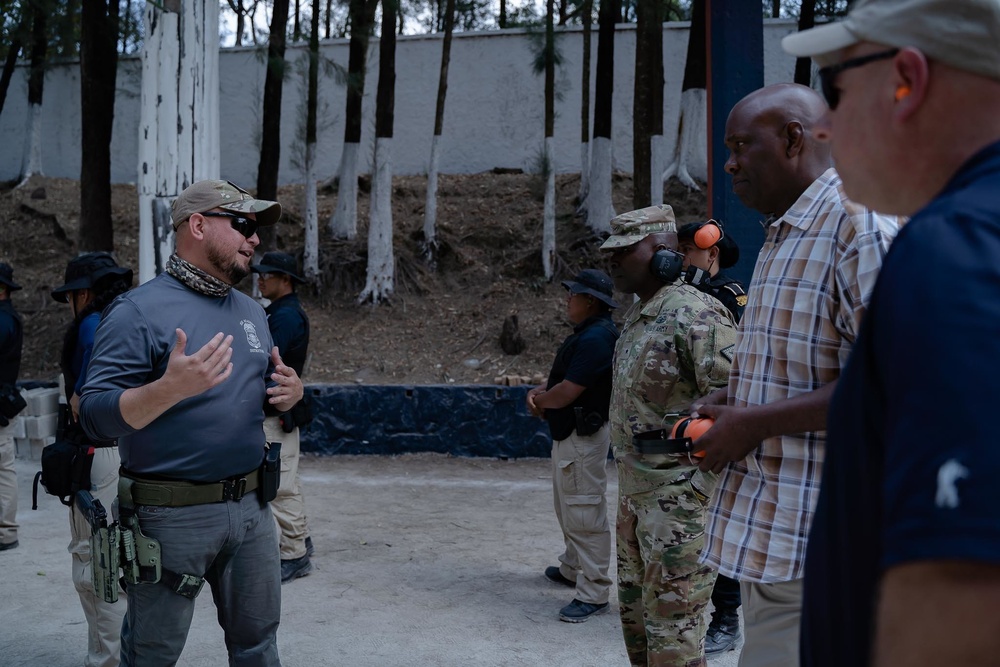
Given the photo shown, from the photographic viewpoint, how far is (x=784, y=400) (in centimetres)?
210

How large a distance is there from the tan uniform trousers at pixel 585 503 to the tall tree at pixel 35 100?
47.1 ft

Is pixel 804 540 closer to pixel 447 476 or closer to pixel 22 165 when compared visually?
pixel 447 476

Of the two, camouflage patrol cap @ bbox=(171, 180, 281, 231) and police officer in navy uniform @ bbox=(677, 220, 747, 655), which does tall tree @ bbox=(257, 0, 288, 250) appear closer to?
police officer in navy uniform @ bbox=(677, 220, 747, 655)

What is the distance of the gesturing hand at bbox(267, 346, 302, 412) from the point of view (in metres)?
3.36

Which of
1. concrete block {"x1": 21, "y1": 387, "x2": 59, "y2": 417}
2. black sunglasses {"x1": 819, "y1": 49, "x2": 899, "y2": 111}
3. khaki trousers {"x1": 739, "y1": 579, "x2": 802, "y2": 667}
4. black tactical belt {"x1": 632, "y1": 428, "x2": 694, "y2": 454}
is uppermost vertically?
black sunglasses {"x1": 819, "y1": 49, "x2": 899, "y2": 111}

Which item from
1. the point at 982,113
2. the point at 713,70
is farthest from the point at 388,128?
the point at 982,113

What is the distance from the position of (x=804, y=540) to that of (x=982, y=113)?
4.73 ft

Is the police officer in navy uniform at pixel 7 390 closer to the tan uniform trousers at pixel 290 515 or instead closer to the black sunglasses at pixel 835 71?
the tan uniform trousers at pixel 290 515

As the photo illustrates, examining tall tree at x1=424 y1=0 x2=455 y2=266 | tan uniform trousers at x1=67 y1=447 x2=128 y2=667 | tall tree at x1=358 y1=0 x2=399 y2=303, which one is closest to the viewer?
tan uniform trousers at x1=67 y1=447 x2=128 y2=667

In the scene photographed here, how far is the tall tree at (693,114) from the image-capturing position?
14.2 m

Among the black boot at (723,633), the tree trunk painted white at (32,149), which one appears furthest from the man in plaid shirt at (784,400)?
the tree trunk painted white at (32,149)

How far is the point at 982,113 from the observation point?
0.96 m

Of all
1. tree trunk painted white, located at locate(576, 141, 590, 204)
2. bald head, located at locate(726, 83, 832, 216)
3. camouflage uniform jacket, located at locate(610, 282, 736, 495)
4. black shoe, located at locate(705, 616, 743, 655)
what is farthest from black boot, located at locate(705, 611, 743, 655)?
tree trunk painted white, located at locate(576, 141, 590, 204)

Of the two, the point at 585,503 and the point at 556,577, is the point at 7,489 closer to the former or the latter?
the point at 556,577
